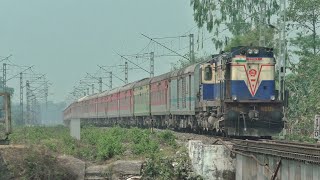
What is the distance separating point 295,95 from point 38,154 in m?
29.4


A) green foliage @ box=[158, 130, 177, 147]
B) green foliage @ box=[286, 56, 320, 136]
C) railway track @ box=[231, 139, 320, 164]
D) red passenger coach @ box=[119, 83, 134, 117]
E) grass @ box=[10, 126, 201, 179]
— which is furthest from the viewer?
red passenger coach @ box=[119, 83, 134, 117]

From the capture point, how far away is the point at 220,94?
23.6 m

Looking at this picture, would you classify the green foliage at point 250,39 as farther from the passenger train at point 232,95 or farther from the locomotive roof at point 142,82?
the passenger train at point 232,95

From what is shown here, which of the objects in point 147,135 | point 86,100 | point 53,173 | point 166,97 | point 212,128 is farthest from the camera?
point 86,100

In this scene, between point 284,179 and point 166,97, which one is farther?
point 166,97

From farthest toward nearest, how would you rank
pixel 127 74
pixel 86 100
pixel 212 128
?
1. pixel 86 100
2. pixel 127 74
3. pixel 212 128

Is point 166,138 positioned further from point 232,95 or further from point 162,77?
point 162,77

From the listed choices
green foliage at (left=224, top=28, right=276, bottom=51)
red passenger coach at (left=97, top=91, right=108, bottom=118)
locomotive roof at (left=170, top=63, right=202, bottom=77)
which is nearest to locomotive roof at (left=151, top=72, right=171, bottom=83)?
locomotive roof at (left=170, top=63, right=202, bottom=77)

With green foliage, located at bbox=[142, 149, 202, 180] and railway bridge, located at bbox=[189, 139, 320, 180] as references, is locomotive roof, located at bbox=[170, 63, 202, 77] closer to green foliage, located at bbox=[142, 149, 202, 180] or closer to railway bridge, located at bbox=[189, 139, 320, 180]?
green foliage, located at bbox=[142, 149, 202, 180]

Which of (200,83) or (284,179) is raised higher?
(200,83)

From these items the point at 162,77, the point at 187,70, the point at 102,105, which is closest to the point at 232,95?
the point at 187,70

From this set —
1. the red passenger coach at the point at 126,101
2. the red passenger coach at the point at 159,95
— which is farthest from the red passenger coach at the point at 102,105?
the red passenger coach at the point at 159,95

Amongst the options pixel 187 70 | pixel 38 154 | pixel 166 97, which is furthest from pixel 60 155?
pixel 166 97

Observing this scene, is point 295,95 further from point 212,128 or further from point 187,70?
point 212,128
